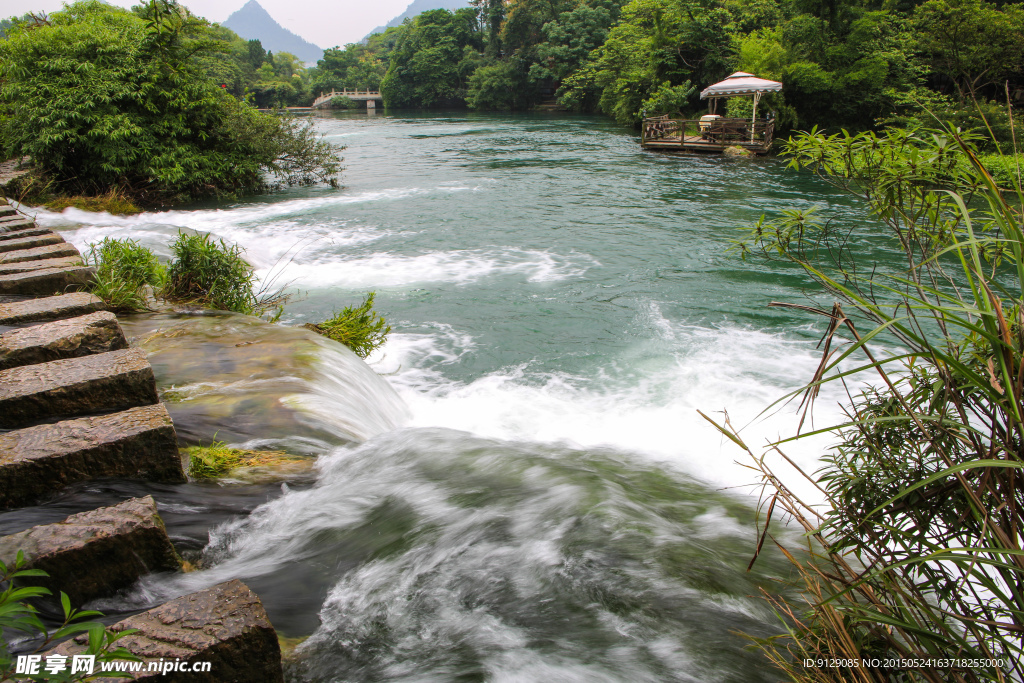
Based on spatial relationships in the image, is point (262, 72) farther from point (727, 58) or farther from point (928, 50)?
point (928, 50)

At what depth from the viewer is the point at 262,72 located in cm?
8981

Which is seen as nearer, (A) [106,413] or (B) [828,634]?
(B) [828,634]

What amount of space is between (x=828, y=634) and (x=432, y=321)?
6.88 m

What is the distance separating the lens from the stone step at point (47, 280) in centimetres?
491

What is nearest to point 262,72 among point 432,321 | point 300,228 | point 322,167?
point 322,167

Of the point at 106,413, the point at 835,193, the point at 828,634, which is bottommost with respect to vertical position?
the point at 828,634

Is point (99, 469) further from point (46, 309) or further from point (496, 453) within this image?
point (496, 453)

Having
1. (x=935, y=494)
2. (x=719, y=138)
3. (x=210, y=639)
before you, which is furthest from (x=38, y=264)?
(x=719, y=138)

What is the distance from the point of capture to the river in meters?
2.46

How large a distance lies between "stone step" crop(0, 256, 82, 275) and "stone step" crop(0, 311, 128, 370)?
193 centimetres

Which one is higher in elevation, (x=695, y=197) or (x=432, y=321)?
(x=695, y=197)

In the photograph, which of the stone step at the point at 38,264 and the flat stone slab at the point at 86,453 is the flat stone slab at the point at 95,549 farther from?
the stone step at the point at 38,264

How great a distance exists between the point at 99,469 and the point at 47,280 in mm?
3114

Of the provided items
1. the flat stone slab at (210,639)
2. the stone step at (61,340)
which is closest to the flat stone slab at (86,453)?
the stone step at (61,340)
